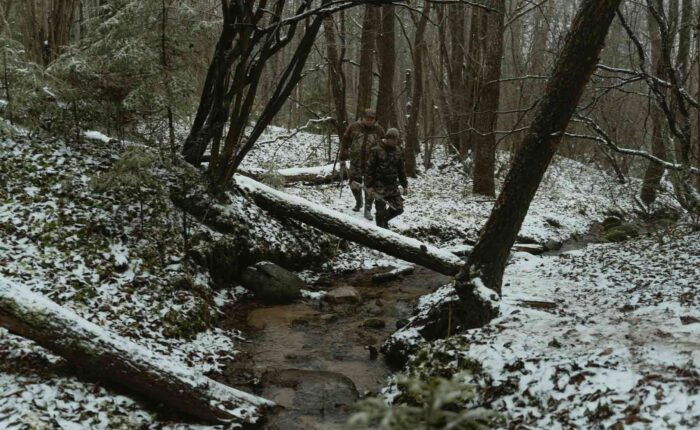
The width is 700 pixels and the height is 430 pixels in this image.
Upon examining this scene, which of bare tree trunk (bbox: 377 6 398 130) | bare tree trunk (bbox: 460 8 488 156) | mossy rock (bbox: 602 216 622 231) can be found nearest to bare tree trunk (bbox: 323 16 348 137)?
bare tree trunk (bbox: 377 6 398 130)

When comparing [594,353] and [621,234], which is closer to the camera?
[594,353]

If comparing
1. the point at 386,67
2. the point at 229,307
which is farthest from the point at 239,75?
the point at 386,67

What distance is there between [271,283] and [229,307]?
87 cm

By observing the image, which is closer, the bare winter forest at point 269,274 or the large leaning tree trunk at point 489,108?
the bare winter forest at point 269,274

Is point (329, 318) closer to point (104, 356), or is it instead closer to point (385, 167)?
point (104, 356)

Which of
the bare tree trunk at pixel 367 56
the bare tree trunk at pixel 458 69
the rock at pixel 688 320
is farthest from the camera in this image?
the bare tree trunk at pixel 458 69

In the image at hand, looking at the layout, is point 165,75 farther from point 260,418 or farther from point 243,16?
point 260,418

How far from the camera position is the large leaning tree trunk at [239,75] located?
8.48 metres

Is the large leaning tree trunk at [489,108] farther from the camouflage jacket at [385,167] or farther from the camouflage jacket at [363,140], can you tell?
the camouflage jacket at [385,167]

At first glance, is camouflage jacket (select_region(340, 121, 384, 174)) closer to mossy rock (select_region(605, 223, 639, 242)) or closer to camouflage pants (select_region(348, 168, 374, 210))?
camouflage pants (select_region(348, 168, 374, 210))

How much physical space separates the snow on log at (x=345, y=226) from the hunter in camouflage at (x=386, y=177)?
1.29 metres

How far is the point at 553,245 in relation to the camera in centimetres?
1316

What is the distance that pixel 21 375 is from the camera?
4520 millimetres

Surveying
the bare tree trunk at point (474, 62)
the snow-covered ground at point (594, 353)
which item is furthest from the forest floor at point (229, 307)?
the bare tree trunk at point (474, 62)
